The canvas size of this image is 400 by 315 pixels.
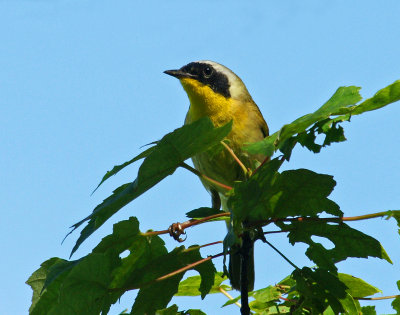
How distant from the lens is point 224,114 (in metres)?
4.52

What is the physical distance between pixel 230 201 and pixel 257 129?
252cm

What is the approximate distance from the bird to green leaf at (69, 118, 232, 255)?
1763mm

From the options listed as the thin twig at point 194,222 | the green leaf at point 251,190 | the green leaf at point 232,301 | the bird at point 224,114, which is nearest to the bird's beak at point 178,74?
the bird at point 224,114

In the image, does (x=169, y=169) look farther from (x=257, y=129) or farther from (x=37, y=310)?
(x=257, y=129)

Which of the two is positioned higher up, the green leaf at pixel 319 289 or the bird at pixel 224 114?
the bird at pixel 224 114

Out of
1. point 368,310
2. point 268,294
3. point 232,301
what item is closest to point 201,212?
point 268,294

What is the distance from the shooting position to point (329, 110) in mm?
2062

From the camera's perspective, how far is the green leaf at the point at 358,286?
266 cm

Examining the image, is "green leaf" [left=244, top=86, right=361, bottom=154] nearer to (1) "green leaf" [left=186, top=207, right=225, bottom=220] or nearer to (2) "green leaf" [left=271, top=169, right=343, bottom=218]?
(2) "green leaf" [left=271, top=169, right=343, bottom=218]

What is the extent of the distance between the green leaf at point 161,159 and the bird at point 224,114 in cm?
176

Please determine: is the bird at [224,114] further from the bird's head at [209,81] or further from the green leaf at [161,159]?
the green leaf at [161,159]

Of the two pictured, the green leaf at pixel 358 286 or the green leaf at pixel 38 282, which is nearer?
the green leaf at pixel 38 282

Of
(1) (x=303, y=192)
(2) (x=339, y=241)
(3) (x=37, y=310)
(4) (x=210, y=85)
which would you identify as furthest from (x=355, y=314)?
(4) (x=210, y=85)

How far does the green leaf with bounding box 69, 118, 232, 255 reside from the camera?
6.72 feet
